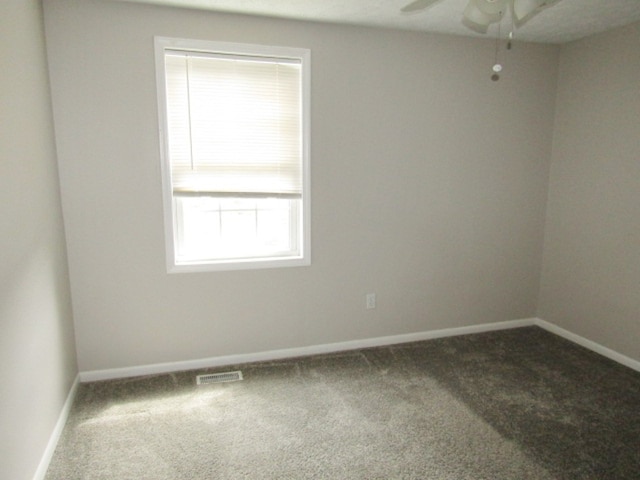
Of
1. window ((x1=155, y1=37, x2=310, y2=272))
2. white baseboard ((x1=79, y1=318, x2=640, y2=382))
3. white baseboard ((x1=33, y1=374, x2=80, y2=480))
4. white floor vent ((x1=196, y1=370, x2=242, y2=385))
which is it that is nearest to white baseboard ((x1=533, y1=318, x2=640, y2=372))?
white baseboard ((x1=79, y1=318, x2=640, y2=382))

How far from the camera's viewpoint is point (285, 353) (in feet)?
9.83

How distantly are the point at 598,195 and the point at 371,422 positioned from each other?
7.85 feet

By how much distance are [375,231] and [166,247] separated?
1.49 m

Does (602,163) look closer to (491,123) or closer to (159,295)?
(491,123)

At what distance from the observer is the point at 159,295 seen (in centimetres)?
269

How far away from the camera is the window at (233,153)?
8.38 feet

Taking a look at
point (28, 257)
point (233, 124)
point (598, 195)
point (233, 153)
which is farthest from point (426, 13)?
point (28, 257)

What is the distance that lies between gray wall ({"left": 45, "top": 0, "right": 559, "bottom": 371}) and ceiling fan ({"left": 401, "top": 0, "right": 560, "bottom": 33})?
1183 mm

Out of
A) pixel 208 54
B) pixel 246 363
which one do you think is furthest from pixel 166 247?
pixel 208 54

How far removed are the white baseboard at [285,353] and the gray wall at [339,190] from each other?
5cm

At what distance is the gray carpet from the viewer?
6.24 ft

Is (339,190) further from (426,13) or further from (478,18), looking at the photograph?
(478,18)

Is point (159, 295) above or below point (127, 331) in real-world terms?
above

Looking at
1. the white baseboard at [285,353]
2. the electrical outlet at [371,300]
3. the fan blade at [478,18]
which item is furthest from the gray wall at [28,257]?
the electrical outlet at [371,300]
